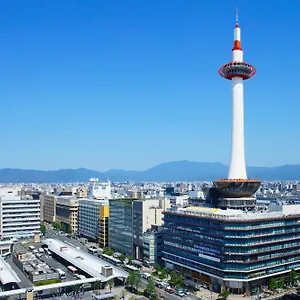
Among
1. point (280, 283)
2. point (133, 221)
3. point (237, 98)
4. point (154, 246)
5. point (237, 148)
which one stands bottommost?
point (280, 283)

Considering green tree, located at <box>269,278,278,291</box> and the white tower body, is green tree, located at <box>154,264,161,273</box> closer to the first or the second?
green tree, located at <box>269,278,278,291</box>

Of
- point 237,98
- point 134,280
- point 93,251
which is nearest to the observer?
point 134,280

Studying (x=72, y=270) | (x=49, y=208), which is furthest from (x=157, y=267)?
(x=49, y=208)

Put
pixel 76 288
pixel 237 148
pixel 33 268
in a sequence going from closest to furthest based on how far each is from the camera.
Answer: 1. pixel 76 288
2. pixel 33 268
3. pixel 237 148

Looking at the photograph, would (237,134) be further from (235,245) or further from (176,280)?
(176,280)

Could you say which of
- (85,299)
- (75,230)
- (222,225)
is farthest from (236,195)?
(75,230)

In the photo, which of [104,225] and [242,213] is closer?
[242,213]

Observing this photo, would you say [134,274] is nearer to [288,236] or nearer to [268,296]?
[268,296]
